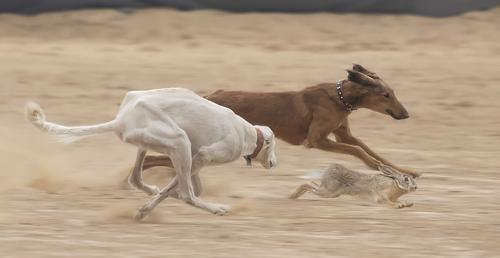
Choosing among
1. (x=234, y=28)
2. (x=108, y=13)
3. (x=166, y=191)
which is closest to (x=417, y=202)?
(x=166, y=191)

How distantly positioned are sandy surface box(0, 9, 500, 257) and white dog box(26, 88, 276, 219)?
0.88 ft

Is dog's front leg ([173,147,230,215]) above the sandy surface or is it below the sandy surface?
above

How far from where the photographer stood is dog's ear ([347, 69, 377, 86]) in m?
8.55

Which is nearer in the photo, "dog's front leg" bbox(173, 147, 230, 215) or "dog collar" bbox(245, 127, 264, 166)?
"dog's front leg" bbox(173, 147, 230, 215)

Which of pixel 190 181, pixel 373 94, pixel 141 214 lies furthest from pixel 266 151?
pixel 373 94

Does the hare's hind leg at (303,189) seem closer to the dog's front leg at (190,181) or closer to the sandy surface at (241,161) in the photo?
the sandy surface at (241,161)

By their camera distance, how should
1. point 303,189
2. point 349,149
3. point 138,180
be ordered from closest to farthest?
1. point 138,180
2. point 303,189
3. point 349,149

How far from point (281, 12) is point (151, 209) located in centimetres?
1135

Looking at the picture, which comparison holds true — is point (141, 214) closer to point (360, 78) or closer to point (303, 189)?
point (303, 189)

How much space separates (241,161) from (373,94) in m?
1.50

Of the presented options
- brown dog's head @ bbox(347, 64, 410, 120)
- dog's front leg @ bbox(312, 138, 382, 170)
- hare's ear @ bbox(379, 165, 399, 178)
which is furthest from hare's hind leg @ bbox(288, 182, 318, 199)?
brown dog's head @ bbox(347, 64, 410, 120)

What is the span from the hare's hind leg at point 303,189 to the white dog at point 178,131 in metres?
0.89

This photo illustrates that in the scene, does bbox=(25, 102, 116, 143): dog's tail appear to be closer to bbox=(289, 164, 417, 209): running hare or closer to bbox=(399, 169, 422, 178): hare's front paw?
bbox=(289, 164, 417, 209): running hare

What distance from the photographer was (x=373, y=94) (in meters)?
8.70
